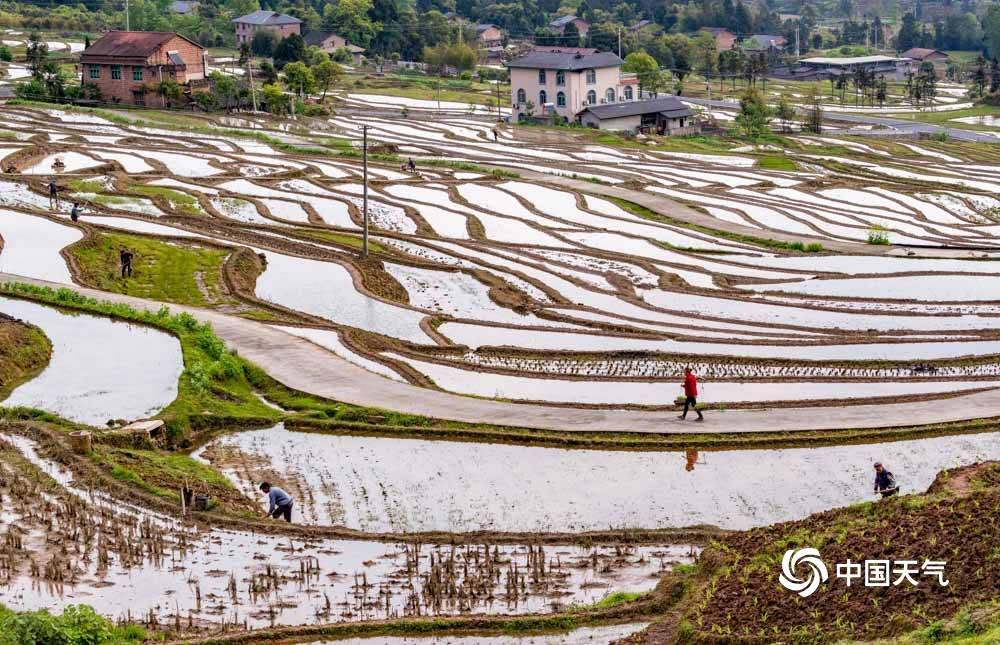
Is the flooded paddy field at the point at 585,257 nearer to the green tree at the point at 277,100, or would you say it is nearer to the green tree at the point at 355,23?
the green tree at the point at 277,100

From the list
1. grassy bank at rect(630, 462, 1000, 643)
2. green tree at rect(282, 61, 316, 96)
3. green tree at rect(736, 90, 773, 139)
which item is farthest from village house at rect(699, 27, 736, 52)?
grassy bank at rect(630, 462, 1000, 643)

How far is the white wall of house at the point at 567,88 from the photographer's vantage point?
7406cm

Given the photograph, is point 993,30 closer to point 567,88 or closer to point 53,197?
point 567,88

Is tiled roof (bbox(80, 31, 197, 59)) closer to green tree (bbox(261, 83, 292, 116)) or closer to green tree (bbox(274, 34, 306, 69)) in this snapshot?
green tree (bbox(261, 83, 292, 116))

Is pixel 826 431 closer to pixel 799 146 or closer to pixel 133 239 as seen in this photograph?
pixel 133 239

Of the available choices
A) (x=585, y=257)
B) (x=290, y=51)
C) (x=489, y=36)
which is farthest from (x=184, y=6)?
(x=585, y=257)

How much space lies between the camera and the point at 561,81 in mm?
74062

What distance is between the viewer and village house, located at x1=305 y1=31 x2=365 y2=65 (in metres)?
100

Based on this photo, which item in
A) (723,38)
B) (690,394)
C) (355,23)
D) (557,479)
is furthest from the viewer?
(723,38)

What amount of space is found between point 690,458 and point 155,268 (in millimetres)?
17307

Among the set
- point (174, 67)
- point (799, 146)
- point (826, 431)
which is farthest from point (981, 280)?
point (174, 67)

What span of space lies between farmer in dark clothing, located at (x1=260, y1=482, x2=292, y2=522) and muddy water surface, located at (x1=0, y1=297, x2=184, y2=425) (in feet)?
14.3

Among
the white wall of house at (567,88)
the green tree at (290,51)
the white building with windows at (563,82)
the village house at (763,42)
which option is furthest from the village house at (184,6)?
the village house at (763,42)

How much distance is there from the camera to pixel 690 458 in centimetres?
1870
